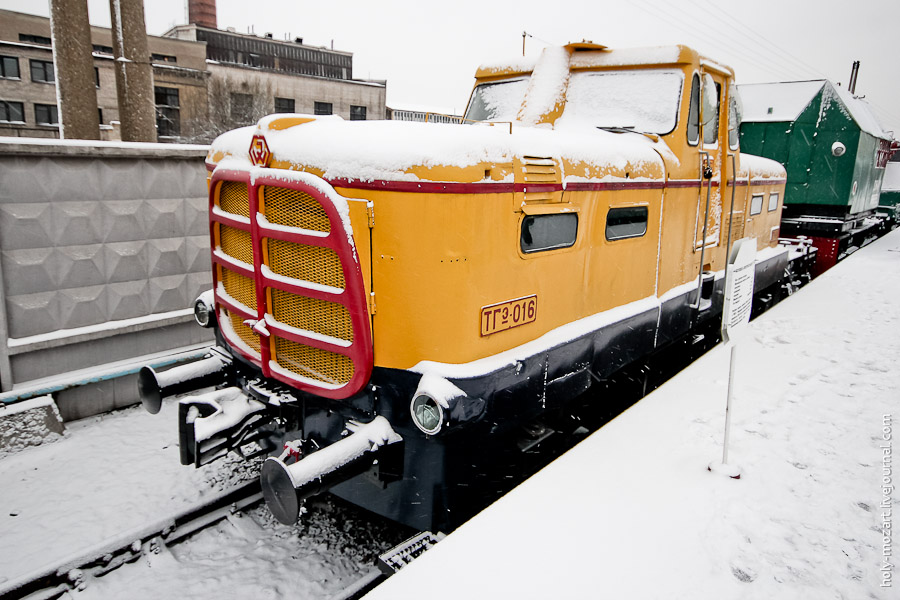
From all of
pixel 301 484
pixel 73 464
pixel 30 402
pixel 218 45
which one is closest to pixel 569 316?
pixel 301 484

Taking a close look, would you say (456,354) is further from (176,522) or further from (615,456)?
(176,522)

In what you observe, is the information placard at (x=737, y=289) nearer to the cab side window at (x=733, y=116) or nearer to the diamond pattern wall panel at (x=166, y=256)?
the cab side window at (x=733, y=116)

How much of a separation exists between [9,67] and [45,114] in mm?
2615

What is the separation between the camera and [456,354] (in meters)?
2.94

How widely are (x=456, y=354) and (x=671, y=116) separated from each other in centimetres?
281

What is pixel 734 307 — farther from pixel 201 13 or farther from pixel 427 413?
pixel 201 13

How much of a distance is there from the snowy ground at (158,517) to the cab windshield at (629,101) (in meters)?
3.35

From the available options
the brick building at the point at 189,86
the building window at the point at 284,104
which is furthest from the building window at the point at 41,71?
the building window at the point at 284,104

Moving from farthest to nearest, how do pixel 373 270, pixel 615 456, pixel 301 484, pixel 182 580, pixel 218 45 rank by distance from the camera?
pixel 218 45 < pixel 615 456 < pixel 182 580 < pixel 373 270 < pixel 301 484

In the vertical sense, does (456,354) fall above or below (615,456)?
above

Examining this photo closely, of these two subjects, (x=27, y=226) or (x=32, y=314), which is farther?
(x=32, y=314)

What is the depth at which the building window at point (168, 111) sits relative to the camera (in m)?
31.3

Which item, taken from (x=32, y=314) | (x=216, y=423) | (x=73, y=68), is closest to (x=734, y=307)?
(x=216, y=423)

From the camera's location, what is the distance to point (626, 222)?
402 centimetres
